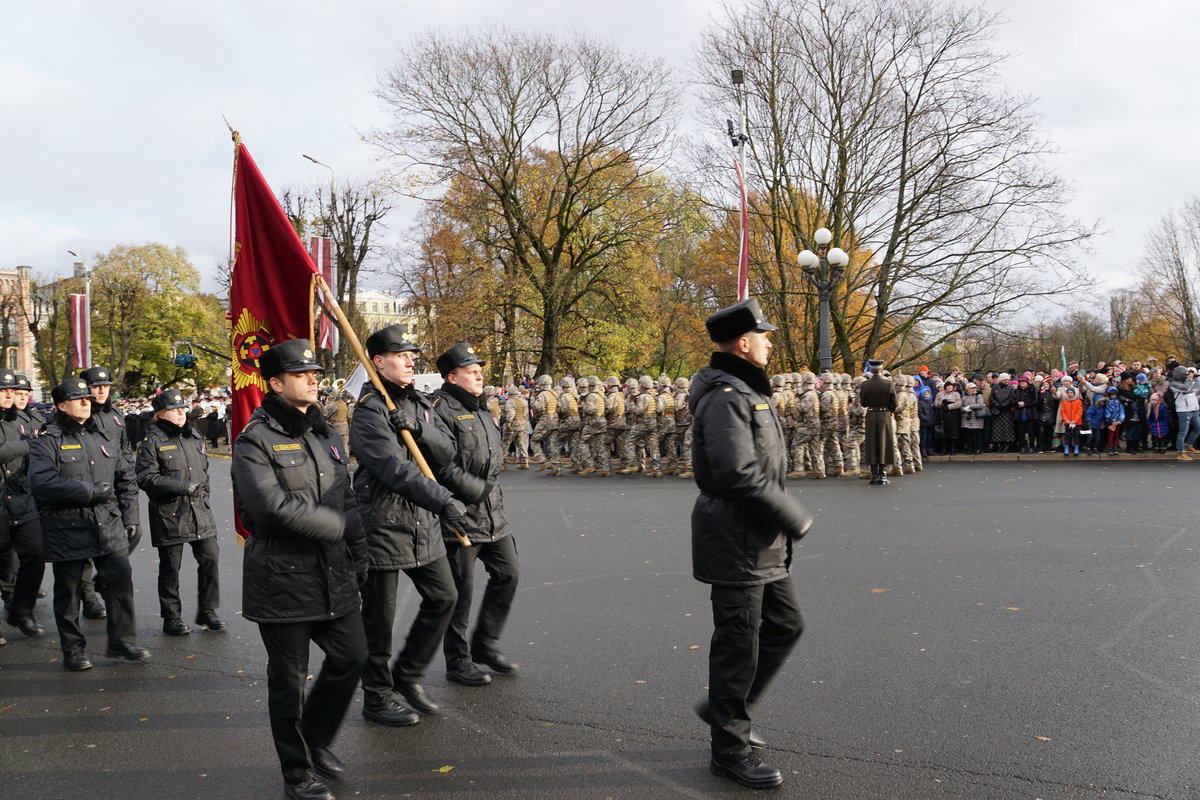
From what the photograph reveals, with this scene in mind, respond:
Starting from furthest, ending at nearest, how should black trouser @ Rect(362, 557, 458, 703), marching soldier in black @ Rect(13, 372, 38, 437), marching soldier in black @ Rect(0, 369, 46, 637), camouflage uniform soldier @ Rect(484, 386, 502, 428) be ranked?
camouflage uniform soldier @ Rect(484, 386, 502, 428) → marching soldier in black @ Rect(13, 372, 38, 437) → marching soldier in black @ Rect(0, 369, 46, 637) → black trouser @ Rect(362, 557, 458, 703)

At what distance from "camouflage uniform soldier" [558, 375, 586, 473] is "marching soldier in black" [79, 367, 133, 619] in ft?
41.4

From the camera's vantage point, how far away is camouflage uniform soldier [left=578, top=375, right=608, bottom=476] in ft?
66.3

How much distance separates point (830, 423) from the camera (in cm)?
1773

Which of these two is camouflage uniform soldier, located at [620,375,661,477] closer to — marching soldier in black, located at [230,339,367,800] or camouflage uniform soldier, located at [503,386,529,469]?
camouflage uniform soldier, located at [503,386,529,469]

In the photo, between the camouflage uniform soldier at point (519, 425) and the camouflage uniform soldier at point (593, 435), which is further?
the camouflage uniform soldier at point (519, 425)

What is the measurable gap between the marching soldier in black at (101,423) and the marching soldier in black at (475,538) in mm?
3017

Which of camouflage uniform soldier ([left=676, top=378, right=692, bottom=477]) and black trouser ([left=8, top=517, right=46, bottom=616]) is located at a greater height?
camouflage uniform soldier ([left=676, top=378, right=692, bottom=477])

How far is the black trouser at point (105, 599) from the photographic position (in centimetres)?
674

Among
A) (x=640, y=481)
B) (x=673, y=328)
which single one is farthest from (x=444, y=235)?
(x=640, y=481)

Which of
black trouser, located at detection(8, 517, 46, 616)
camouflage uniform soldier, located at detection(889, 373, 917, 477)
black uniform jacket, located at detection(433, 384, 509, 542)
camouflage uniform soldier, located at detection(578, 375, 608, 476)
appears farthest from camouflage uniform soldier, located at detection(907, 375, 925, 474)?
black trouser, located at detection(8, 517, 46, 616)

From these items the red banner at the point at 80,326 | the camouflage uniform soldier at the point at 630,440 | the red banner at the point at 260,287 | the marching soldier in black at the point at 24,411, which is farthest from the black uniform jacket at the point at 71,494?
the red banner at the point at 80,326

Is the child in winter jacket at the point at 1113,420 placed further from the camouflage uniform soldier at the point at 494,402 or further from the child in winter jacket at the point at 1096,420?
the camouflage uniform soldier at the point at 494,402

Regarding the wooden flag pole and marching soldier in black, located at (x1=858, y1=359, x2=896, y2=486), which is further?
marching soldier in black, located at (x1=858, y1=359, x2=896, y2=486)

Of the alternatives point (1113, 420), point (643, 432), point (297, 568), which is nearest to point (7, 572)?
point (297, 568)
